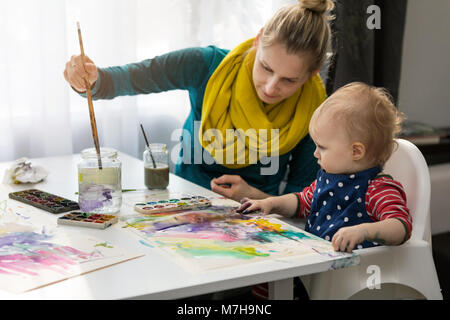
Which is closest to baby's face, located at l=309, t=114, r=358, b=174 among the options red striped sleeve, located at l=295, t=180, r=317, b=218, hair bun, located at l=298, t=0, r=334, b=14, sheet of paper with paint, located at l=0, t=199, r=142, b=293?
red striped sleeve, located at l=295, t=180, r=317, b=218

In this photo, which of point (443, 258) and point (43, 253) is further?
point (443, 258)

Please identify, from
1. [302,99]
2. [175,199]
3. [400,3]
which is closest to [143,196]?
[175,199]

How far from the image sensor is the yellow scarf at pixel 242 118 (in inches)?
58.8

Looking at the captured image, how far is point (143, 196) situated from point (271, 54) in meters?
0.46

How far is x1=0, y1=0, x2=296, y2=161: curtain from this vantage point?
1.79 meters

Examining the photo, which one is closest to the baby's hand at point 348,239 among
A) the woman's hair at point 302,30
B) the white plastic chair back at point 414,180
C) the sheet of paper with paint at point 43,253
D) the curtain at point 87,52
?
the white plastic chair back at point 414,180

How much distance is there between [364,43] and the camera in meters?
2.21

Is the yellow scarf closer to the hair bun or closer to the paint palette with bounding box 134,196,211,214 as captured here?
the hair bun

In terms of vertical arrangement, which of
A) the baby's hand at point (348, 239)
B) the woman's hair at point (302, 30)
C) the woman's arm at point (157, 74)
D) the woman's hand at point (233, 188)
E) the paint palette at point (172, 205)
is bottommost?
the woman's hand at point (233, 188)

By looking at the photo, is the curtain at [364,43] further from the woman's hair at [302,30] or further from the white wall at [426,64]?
the woman's hair at [302,30]

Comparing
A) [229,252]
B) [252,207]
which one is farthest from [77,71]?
[229,252]

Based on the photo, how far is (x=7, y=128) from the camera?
5.91 feet

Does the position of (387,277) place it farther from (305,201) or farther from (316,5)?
(316,5)

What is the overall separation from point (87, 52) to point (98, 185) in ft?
3.16
